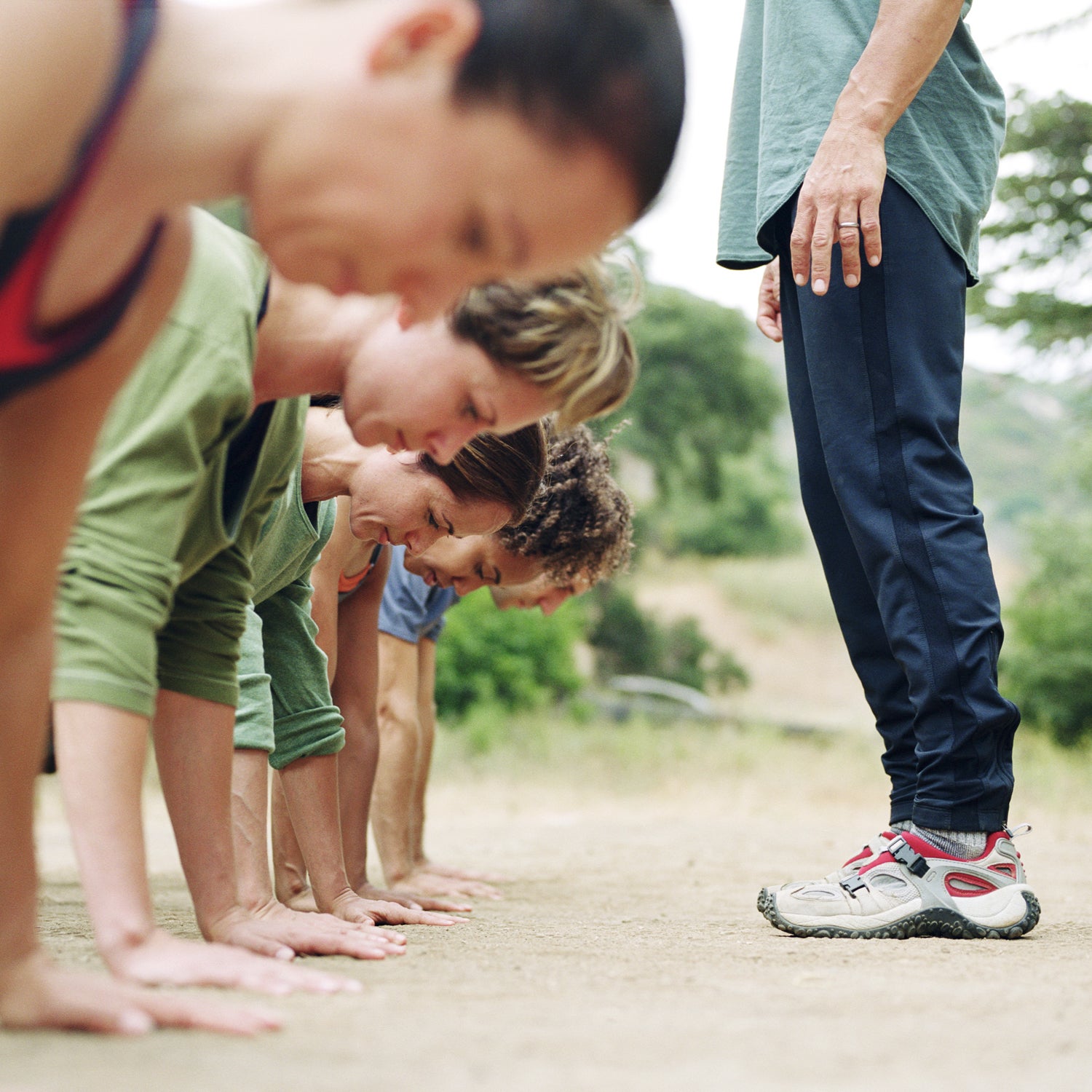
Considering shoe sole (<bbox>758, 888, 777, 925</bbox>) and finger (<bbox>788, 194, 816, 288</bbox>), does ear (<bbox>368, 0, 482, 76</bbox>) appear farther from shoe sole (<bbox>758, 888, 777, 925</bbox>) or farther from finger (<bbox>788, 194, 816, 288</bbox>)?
shoe sole (<bbox>758, 888, 777, 925</bbox>)

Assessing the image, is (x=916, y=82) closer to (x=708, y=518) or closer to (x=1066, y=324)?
(x=1066, y=324)

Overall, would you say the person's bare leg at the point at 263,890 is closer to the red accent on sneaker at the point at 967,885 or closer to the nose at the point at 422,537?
the nose at the point at 422,537

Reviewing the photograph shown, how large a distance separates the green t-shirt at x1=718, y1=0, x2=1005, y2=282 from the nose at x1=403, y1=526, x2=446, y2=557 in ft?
3.21

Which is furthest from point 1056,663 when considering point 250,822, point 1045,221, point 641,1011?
point 641,1011

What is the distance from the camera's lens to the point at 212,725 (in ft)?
6.30

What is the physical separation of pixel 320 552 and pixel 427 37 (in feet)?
5.82

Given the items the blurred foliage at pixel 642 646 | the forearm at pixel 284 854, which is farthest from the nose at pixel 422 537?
the blurred foliage at pixel 642 646

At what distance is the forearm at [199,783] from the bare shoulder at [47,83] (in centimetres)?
98

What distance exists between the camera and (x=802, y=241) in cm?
247

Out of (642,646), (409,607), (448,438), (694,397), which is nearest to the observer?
(448,438)

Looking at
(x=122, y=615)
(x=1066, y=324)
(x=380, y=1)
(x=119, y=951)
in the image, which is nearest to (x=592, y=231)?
(x=380, y=1)

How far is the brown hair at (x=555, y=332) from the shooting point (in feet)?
6.09

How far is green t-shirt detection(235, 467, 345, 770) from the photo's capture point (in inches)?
94.8

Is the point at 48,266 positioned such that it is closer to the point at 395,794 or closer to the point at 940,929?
the point at 940,929
